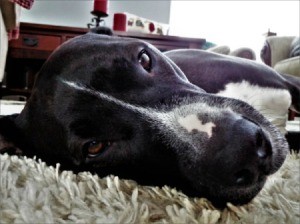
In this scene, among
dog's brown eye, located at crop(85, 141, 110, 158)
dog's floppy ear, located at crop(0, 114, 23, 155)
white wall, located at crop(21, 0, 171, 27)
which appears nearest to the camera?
dog's brown eye, located at crop(85, 141, 110, 158)

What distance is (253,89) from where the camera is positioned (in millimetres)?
1458

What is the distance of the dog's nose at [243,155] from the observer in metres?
0.71

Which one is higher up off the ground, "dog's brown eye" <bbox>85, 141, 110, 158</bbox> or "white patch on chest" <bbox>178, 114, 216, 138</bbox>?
"white patch on chest" <bbox>178, 114, 216, 138</bbox>

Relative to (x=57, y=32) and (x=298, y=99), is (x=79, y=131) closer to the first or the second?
(x=298, y=99)

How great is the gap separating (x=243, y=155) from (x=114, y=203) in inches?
9.7

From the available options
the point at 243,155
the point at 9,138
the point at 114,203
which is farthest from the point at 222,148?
the point at 9,138

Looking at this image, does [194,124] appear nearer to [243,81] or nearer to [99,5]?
[243,81]

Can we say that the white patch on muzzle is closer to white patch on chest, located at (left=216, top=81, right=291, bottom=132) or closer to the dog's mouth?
the dog's mouth

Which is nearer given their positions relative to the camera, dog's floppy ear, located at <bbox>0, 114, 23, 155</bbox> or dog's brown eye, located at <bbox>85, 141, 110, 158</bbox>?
dog's brown eye, located at <bbox>85, 141, 110, 158</bbox>

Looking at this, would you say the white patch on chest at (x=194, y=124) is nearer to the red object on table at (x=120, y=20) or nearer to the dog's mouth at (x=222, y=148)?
the dog's mouth at (x=222, y=148)

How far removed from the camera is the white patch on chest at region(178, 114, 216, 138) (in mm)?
786

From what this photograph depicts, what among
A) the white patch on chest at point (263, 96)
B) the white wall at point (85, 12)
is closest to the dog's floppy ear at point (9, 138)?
the white patch on chest at point (263, 96)

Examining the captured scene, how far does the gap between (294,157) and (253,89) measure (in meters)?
0.31

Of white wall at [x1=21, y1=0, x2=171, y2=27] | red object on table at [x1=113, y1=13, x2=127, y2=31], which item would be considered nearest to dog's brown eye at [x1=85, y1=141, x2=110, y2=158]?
white wall at [x1=21, y1=0, x2=171, y2=27]
